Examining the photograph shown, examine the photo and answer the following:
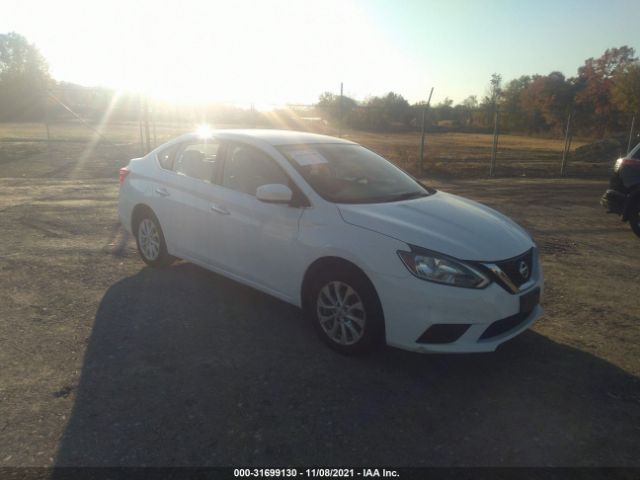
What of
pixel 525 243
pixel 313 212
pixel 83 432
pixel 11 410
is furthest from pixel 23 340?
pixel 525 243

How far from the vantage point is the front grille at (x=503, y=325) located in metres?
3.44

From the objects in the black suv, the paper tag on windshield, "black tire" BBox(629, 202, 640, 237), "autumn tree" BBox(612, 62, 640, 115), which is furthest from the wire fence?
the paper tag on windshield

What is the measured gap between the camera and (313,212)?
394 cm

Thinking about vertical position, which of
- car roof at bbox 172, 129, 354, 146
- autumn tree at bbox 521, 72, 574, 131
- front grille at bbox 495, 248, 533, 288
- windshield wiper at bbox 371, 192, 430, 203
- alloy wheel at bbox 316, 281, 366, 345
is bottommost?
alloy wheel at bbox 316, 281, 366, 345

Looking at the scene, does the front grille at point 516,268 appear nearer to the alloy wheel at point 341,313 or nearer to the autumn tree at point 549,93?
the alloy wheel at point 341,313

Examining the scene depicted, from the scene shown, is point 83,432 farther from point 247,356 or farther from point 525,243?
point 525,243

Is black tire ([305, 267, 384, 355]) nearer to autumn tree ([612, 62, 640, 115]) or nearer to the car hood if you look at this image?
the car hood

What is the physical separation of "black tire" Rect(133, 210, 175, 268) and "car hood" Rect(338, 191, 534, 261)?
2473 millimetres

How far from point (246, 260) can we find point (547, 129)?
1840 inches

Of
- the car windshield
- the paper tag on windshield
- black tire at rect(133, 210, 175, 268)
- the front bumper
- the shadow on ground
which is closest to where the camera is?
the shadow on ground

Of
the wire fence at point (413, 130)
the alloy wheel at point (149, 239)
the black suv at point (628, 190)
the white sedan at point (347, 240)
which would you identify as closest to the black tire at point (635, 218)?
the black suv at point (628, 190)

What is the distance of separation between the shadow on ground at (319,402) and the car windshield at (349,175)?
119cm

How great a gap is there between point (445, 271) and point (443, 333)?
15.9 inches

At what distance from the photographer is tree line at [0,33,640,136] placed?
26578mm
